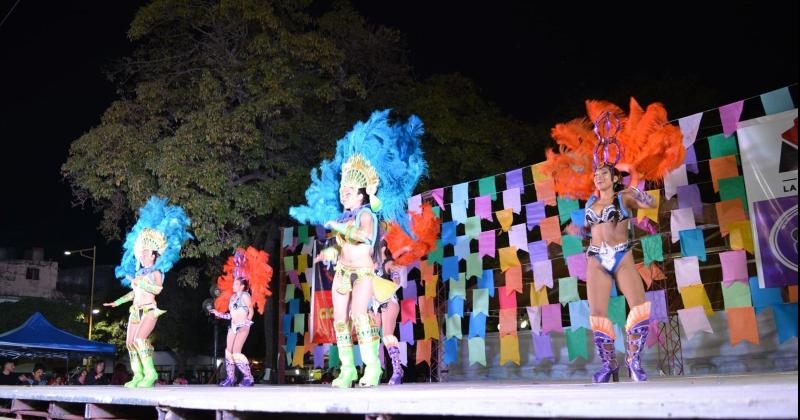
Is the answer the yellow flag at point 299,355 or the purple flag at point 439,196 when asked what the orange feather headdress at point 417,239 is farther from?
the yellow flag at point 299,355

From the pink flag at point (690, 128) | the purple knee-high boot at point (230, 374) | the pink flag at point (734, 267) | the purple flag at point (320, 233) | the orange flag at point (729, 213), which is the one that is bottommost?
the purple knee-high boot at point (230, 374)

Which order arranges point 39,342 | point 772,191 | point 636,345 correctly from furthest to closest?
point 39,342 → point 772,191 → point 636,345

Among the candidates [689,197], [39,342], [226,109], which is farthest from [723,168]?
[39,342]

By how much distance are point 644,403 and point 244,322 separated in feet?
23.0

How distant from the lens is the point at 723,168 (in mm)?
7293

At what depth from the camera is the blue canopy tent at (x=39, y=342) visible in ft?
42.2

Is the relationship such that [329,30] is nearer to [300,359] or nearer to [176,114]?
[176,114]

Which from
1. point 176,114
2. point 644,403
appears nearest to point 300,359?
point 176,114

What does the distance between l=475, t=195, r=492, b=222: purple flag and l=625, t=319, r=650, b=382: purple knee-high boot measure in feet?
12.2

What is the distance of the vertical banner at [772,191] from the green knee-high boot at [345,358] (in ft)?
12.4

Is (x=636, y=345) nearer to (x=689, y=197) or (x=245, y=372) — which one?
(x=689, y=197)

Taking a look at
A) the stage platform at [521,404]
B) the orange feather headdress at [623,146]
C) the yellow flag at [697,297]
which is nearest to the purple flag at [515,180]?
the yellow flag at [697,297]

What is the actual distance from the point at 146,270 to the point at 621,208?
519cm

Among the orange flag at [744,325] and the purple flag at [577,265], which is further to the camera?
the purple flag at [577,265]
